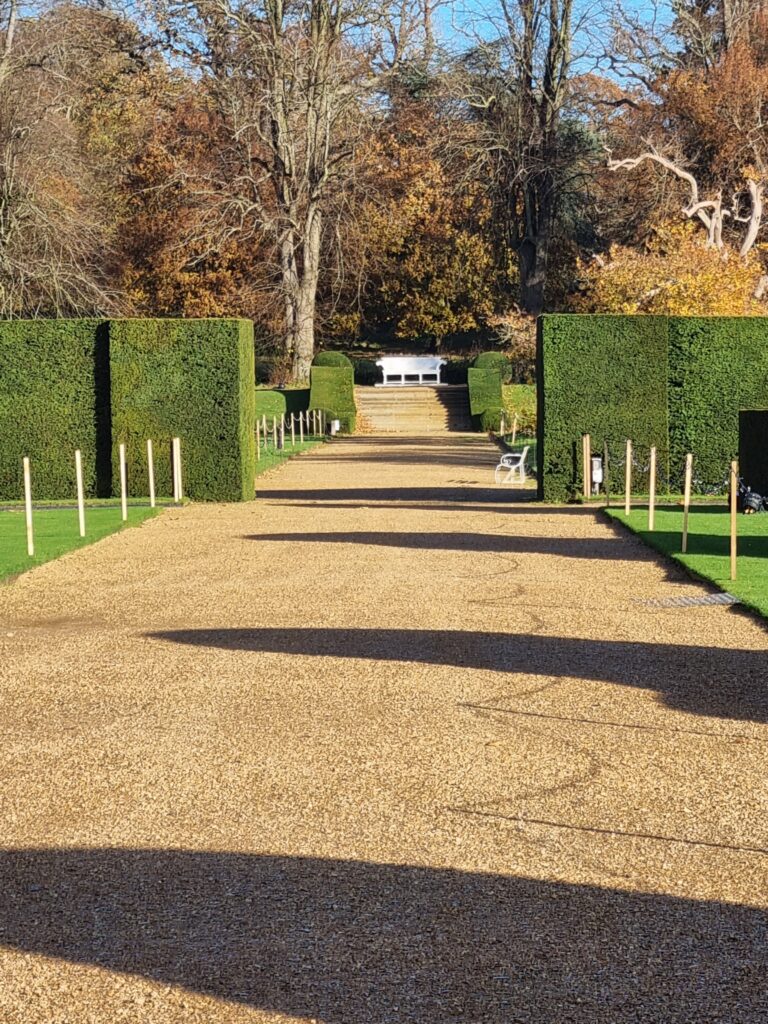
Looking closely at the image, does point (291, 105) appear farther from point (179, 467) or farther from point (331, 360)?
point (179, 467)

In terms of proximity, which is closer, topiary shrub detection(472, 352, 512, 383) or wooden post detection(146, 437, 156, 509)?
wooden post detection(146, 437, 156, 509)

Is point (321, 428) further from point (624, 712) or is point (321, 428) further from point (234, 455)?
point (624, 712)

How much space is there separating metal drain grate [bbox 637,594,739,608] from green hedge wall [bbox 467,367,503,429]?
110 feet

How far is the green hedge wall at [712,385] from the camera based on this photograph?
22.7m

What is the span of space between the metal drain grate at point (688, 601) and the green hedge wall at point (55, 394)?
1338 cm

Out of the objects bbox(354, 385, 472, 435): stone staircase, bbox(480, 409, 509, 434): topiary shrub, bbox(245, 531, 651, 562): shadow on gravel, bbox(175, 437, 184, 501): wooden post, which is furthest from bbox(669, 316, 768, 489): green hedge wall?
bbox(354, 385, 472, 435): stone staircase

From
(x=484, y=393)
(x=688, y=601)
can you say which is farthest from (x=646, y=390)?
(x=484, y=393)

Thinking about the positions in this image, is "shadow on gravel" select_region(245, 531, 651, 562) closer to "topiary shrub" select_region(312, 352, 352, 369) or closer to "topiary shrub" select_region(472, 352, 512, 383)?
Answer: "topiary shrub" select_region(312, 352, 352, 369)

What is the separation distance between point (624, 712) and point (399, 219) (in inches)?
2019

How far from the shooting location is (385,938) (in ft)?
15.1

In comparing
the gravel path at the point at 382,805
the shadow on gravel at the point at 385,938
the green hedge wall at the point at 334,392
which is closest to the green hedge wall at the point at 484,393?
the green hedge wall at the point at 334,392

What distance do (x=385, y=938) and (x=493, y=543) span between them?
471 inches

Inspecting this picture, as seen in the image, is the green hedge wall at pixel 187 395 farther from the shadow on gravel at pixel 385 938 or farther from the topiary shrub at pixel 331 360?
the topiary shrub at pixel 331 360

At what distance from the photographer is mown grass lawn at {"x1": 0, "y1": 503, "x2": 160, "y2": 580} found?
15.0 m
